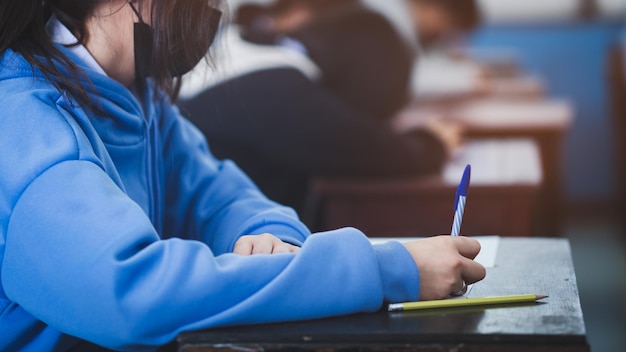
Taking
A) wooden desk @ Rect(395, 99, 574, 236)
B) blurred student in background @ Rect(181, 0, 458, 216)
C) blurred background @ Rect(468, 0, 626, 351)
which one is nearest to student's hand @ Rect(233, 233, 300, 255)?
blurred student in background @ Rect(181, 0, 458, 216)

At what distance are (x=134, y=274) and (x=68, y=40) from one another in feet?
1.15

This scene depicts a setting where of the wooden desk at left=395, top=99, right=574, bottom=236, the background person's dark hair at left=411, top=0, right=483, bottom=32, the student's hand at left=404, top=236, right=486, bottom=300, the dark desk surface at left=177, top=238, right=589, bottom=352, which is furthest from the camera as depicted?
the background person's dark hair at left=411, top=0, right=483, bottom=32

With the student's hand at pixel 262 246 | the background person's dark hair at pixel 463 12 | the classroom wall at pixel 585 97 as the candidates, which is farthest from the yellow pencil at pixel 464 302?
the classroom wall at pixel 585 97

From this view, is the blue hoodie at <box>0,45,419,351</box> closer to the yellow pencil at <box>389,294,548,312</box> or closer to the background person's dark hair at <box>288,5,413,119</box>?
the yellow pencil at <box>389,294,548,312</box>

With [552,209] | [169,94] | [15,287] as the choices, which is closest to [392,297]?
[15,287]

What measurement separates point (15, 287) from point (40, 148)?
0.13 meters

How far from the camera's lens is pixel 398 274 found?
36.1 inches

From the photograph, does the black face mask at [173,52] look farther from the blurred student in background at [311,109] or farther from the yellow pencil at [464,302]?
the blurred student in background at [311,109]

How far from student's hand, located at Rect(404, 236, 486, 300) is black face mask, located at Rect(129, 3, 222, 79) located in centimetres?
36

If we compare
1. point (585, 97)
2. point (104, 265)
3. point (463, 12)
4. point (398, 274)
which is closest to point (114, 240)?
point (104, 265)

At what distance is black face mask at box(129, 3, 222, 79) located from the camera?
1.06 meters

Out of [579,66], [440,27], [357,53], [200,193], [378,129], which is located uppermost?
[579,66]

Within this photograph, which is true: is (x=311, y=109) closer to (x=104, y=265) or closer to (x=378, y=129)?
(x=378, y=129)

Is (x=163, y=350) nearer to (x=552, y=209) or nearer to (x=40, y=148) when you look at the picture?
(x=40, y=148)
